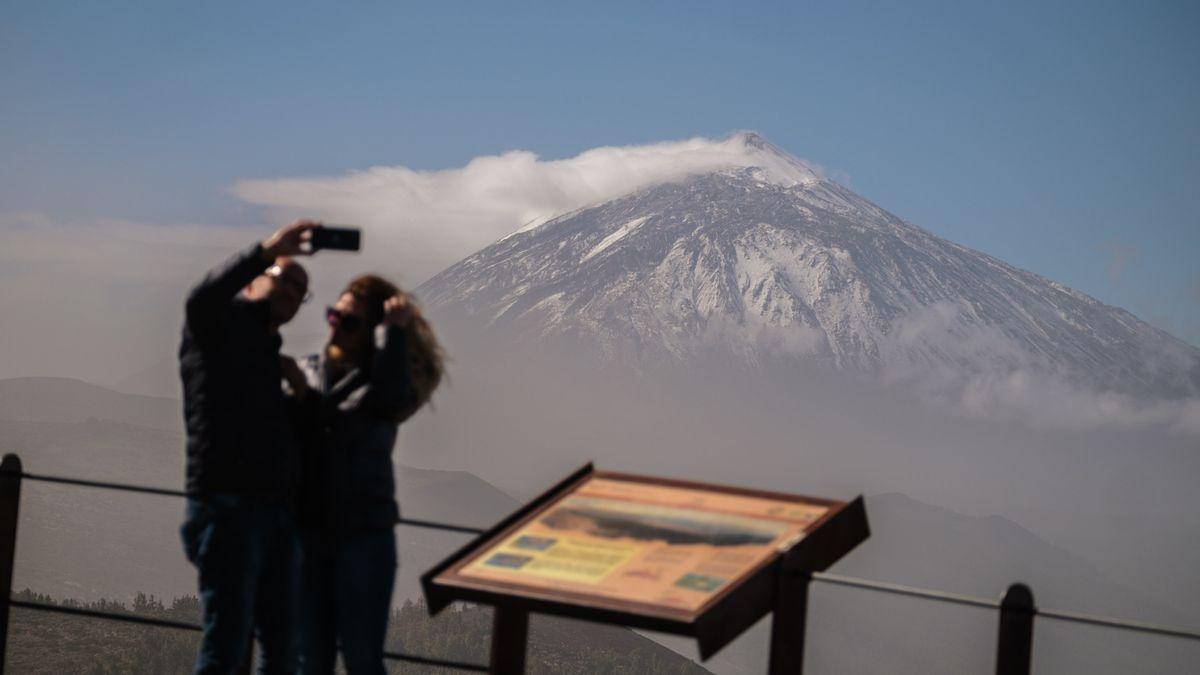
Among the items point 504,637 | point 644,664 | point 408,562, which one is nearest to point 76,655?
point 644,664

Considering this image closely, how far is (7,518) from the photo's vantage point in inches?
228

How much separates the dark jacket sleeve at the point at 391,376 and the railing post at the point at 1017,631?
187 centimetres

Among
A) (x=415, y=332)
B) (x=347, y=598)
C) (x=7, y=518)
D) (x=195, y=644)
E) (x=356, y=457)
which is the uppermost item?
(x=415, y=332)

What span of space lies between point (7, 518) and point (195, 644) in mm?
80722

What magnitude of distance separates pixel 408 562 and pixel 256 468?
14070 cm

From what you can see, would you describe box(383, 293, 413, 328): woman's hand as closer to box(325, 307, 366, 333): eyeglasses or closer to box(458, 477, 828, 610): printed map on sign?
box(325, 307, 366, 333): eyeglasses

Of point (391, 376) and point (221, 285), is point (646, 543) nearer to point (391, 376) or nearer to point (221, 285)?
point (391, 376)

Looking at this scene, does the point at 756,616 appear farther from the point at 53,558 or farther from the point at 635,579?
the point at 53,558

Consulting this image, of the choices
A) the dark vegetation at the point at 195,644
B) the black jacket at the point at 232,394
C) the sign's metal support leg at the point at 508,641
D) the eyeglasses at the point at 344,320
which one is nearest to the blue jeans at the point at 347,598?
the black jacket at the point at 232,394

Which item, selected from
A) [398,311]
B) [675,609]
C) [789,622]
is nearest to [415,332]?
[398,311]

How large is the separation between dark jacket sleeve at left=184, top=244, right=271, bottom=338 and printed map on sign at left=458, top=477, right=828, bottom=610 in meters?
1.04

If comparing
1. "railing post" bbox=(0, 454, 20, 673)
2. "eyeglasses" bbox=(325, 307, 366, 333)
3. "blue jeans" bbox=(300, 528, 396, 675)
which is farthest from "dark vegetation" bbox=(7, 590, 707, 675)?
"eyeglasses" bbox=(325, 307, 366, 333)

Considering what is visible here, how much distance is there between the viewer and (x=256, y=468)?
3.83 metres

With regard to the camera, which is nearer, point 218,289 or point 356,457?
point 218,289
